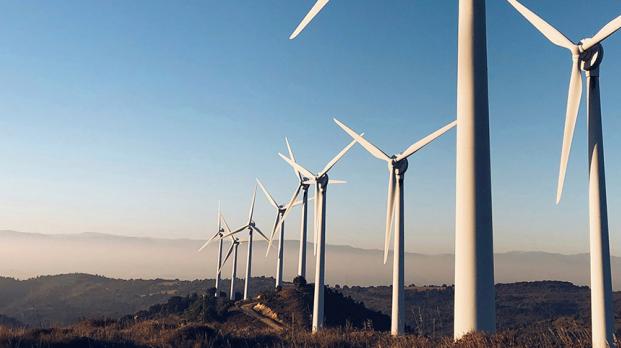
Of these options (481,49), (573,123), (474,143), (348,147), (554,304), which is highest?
(348,147)

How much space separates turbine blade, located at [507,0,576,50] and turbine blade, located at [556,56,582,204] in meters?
1.36

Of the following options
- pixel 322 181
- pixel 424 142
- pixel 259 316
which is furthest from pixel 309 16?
pixel 259 316

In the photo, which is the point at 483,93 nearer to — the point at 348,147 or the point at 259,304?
the point at 348,147

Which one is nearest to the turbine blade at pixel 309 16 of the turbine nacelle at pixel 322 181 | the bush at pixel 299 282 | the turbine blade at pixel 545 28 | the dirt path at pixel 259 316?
the turbine blade at pixel 545 28

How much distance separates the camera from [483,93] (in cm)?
2884

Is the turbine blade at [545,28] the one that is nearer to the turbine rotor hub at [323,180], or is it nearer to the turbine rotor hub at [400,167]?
the turbine rotor hub at [400,167]

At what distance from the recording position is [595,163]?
30344 millimetres

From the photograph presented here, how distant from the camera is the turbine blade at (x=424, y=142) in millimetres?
53094

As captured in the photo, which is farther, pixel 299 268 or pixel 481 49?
pixel 299 268

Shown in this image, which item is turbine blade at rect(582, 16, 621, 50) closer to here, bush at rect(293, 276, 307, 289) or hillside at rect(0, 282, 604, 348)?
hillside at rect(0, 282, 604, 348)

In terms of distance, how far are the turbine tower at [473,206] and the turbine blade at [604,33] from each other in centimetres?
716

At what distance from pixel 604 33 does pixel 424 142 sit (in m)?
25.5

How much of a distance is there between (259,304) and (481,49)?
3700 inches

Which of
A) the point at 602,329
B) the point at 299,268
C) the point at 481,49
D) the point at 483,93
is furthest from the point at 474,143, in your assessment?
the point at 299,268
